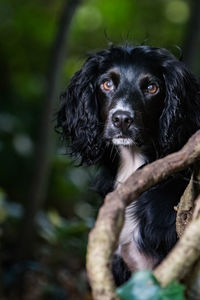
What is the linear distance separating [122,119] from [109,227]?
1892 millimetres

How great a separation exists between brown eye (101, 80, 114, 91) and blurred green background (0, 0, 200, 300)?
2.54 meters

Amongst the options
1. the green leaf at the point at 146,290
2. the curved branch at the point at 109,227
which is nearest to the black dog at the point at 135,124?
the curved branch at the point at 109,227

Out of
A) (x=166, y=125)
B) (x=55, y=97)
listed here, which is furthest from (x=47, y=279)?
(x=166, y=125)

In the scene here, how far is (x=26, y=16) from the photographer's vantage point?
1159 centimetres

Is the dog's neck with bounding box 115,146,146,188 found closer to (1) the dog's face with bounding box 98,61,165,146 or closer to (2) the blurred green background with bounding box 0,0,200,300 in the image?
(1) the dog's face with bounding box 98,61,165,146

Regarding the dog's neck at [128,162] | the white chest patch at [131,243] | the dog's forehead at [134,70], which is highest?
the dog's forehead at [134,70]

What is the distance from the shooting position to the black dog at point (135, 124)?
3.76 m

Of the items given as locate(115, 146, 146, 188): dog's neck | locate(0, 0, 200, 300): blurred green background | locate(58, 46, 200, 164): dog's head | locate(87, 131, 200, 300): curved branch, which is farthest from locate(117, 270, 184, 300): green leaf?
locate(0, 0, 200, 300): blurred green background

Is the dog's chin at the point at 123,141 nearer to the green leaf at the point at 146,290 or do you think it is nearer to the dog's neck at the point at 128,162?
the dog's neck at the point at 128,162

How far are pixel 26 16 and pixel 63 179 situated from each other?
3.03 m

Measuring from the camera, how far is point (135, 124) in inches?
148

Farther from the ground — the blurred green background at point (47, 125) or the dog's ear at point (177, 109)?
the dog's ear at point (177, 109)

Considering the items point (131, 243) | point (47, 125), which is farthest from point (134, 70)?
point (47, 125)

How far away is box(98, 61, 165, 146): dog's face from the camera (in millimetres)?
3760
